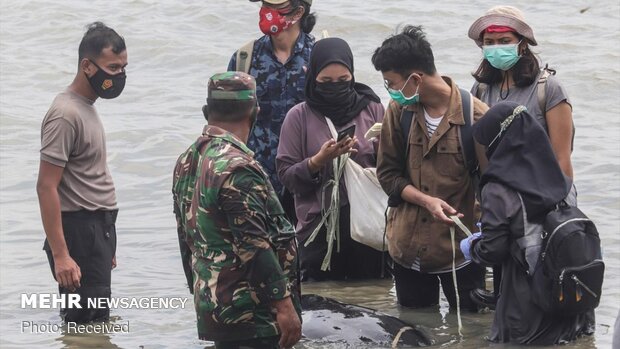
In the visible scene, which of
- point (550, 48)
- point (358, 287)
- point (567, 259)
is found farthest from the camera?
point (550, 48)

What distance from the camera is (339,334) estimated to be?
696 centimetres

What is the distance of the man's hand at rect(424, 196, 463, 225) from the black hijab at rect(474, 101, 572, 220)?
48 cm

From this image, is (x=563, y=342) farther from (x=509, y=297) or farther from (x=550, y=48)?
(x=550, y=48)

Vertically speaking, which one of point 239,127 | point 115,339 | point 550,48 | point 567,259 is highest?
point 550,48

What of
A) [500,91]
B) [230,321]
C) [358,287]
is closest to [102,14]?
[358,287]

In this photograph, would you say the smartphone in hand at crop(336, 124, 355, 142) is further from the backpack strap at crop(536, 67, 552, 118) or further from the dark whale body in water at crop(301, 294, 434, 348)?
the backpack strap at crop(536, 67, 552, 118)

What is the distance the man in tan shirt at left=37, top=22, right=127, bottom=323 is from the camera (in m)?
6.85

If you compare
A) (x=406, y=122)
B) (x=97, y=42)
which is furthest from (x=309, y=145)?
(x=97, y=42)

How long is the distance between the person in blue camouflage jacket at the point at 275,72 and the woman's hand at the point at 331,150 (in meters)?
0.71

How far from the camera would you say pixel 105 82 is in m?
7.16

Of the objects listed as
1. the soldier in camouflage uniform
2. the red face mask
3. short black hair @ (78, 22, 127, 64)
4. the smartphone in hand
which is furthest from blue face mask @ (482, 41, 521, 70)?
short black hair @ (78, 22, 127, 64)

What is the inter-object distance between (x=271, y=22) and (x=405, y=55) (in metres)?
1.73

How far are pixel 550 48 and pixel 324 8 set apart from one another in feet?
12.9

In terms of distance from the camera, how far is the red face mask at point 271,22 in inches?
323
